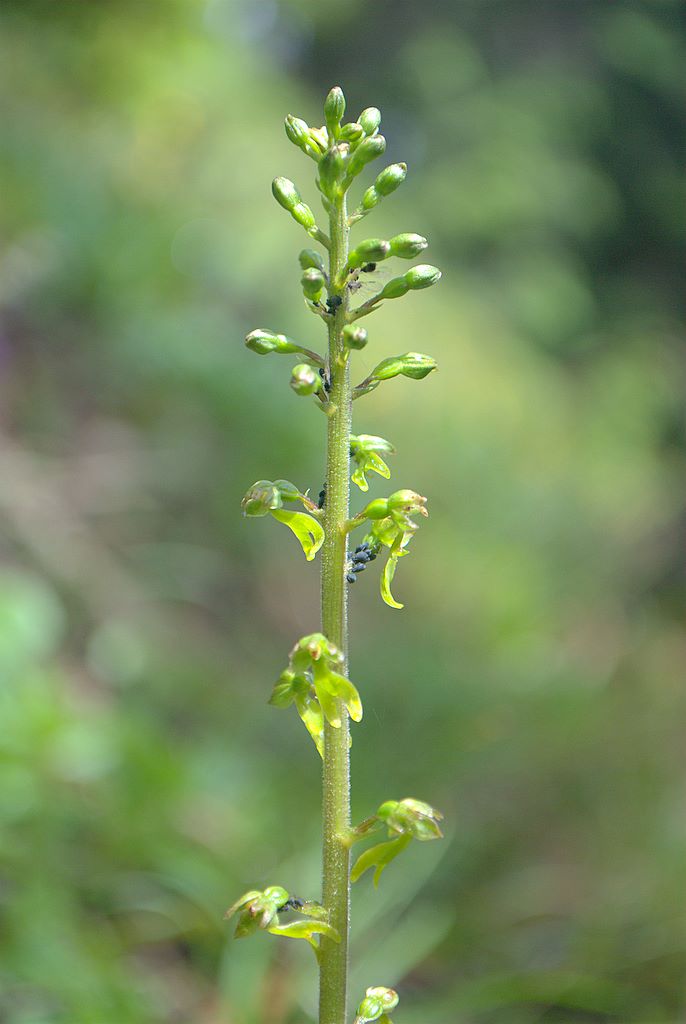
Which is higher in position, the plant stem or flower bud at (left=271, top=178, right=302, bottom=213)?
flower bud at (left=271, top=178, right=302, bottom=213)

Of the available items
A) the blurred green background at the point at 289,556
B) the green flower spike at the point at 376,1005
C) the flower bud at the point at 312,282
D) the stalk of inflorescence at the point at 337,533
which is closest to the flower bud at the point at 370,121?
the stalk of inflorescence at the point at 337,533

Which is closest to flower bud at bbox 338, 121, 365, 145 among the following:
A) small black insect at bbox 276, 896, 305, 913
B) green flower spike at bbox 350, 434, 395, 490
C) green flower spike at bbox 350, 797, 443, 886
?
green flower spike at bbox 350, 434, 395, 490

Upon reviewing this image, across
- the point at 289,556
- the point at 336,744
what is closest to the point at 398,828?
the point at 336,744

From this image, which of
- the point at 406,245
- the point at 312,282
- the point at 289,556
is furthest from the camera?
the point at 289,556

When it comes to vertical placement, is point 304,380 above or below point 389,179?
below

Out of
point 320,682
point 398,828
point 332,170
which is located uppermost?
point 332,170

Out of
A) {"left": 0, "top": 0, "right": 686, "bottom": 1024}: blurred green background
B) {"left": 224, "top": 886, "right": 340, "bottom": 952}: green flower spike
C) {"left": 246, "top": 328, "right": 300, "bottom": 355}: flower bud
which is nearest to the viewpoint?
{"left": 224, "top": 886, "right": 340, "bottom": 952}: green flower spike

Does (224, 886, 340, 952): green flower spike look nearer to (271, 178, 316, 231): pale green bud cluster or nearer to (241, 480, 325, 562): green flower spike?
(241, 480, 325, 562): green flower spike

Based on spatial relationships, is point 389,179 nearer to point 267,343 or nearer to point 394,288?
point 394,288
